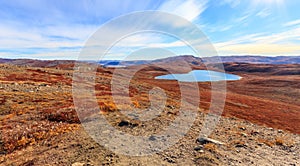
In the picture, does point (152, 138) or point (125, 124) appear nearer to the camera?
point (152, 138)

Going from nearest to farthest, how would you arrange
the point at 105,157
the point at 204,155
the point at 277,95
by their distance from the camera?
the point at 105,157
the point at 204,155
the point at 277,95

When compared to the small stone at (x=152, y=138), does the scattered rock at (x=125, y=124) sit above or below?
above

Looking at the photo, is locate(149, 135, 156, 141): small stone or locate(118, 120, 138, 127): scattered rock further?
locate(118, 120, 138, 127): scattered rock

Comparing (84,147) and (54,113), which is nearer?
(84,147)

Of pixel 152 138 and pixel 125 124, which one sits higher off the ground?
pixel 125 124

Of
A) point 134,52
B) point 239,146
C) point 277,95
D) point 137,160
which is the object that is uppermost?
point 134,52

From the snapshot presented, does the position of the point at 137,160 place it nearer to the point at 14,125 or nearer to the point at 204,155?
the point at 204,155

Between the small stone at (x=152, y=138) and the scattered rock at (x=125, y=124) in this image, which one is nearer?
the small stone at (x=152, y=138)

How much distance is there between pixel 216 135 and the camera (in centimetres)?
1636

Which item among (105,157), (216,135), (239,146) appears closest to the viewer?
(105,157)

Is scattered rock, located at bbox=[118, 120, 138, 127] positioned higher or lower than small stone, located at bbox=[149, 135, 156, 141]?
higher

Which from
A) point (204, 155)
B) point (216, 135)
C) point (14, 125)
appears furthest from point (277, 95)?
point (14, 125)

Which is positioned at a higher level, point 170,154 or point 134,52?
point 134,52

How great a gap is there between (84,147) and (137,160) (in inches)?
129
